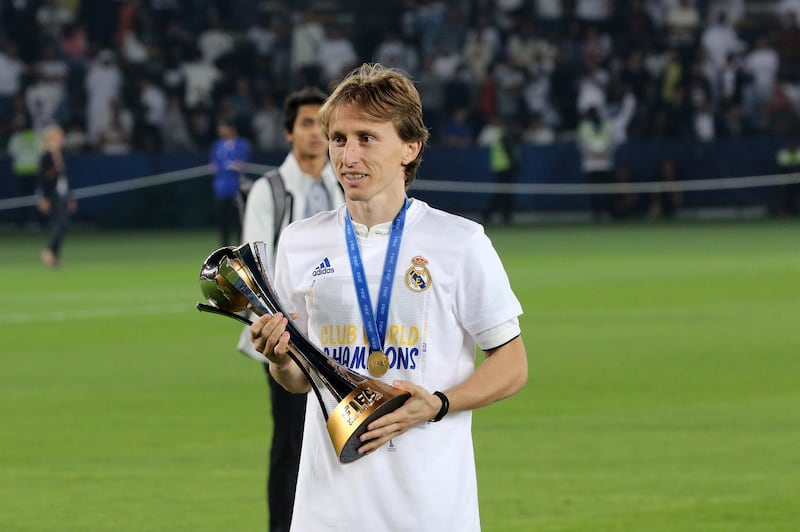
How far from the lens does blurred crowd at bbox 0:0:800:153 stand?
3562 centimetres

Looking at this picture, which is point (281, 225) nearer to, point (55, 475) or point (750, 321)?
point (55, 475)

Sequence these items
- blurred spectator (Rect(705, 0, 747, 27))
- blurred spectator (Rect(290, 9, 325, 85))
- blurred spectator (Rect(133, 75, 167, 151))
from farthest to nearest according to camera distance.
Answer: blurred spectator (Rect(705, 0, 747, 27))
blurred spectator (Rect(290, 9, 325, 85))
blurred spectator (Rect(133, 75, 167, 151))

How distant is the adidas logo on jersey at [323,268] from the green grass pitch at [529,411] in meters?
4.23

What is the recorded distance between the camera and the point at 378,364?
463cm

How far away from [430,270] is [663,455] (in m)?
6.19

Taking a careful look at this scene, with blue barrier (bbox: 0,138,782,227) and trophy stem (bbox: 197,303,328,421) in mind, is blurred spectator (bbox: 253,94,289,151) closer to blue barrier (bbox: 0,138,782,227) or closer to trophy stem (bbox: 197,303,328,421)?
blue barrier (bbox: 0,138,782,227)

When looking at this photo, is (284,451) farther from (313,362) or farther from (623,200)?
(623,200)

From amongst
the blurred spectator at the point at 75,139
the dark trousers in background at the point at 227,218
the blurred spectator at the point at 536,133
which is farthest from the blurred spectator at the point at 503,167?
the blurred spectator at the point at 75,139

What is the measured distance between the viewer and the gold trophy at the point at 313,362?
14.4 ft

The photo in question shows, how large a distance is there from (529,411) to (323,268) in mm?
7779

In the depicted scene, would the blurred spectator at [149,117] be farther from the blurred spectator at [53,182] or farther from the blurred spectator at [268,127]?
the blurred spectator at [53,182]

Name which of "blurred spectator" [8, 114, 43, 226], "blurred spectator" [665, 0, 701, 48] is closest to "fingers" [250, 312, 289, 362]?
"blurred spectator" [8, 114, 43, 226]

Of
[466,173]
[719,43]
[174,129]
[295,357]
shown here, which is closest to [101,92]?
[174,129]

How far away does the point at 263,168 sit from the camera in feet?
112
